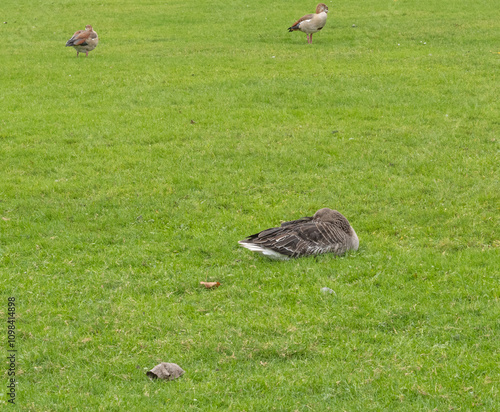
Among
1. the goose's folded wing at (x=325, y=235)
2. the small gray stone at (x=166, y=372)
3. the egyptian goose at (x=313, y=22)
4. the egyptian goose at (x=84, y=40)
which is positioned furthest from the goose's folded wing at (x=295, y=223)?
the egyptian goose at (x=313, y=22)

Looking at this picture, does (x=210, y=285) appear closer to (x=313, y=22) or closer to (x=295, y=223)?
(x=295, y=223)

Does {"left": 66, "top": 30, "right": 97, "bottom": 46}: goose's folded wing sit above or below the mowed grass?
above

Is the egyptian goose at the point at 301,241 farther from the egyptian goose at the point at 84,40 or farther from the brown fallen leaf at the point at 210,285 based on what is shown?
the egyptian goose at the point at 84,40

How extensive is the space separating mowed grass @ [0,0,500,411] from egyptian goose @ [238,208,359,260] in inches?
8.8

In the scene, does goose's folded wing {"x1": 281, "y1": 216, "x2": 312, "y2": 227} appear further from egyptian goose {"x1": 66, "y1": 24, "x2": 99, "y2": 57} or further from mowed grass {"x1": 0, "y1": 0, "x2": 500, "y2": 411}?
egyptian goose {"x1": 66, "y1": 24, "x2": 99, "y2": 57}

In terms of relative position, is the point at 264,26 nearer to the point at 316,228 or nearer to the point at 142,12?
the point at 142,12

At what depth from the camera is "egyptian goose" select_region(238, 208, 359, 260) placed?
894 cm

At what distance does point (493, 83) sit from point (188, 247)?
514 inches

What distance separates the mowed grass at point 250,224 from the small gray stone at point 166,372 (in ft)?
0.41

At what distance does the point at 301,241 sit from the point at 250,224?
1657mm

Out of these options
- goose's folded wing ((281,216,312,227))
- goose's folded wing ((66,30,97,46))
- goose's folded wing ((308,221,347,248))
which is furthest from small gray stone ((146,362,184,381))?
goose's folded wing ((66,30,97,46))

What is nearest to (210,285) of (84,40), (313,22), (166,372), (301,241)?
(301,241)

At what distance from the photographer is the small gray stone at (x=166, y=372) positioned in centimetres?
626

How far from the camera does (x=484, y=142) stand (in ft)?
46.3
